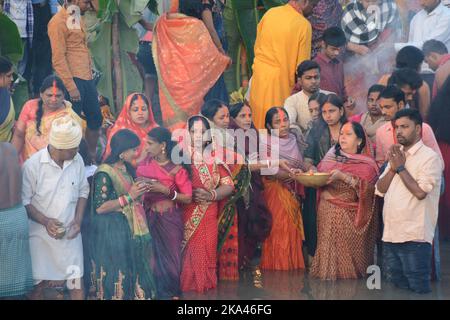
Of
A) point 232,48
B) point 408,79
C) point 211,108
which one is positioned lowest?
point 211,108

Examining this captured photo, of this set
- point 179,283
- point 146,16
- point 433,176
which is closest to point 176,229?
point 179,283

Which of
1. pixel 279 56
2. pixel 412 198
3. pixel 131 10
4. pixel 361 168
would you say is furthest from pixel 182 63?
→ pixel 412 198

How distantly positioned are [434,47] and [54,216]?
3814mm

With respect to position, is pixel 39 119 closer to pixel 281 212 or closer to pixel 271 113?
pixel 271 113

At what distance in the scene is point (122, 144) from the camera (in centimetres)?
701

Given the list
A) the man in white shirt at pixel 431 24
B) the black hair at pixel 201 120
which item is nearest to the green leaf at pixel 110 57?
the black hair at pixel 201 120

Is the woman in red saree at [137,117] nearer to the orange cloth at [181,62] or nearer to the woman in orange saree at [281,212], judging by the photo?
the woman in orange saree at [281,212]

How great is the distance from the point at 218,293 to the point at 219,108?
4.63 feet

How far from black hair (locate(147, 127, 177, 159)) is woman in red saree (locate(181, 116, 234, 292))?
7.9 inches

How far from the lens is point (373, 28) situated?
9.63m

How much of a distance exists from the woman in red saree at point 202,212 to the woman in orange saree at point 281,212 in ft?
2.00

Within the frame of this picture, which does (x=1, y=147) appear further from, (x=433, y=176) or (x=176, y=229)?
(x=433, y=176)

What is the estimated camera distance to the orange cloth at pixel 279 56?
28.7 ft

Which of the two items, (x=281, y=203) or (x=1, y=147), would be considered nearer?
(x=1, y=147)
